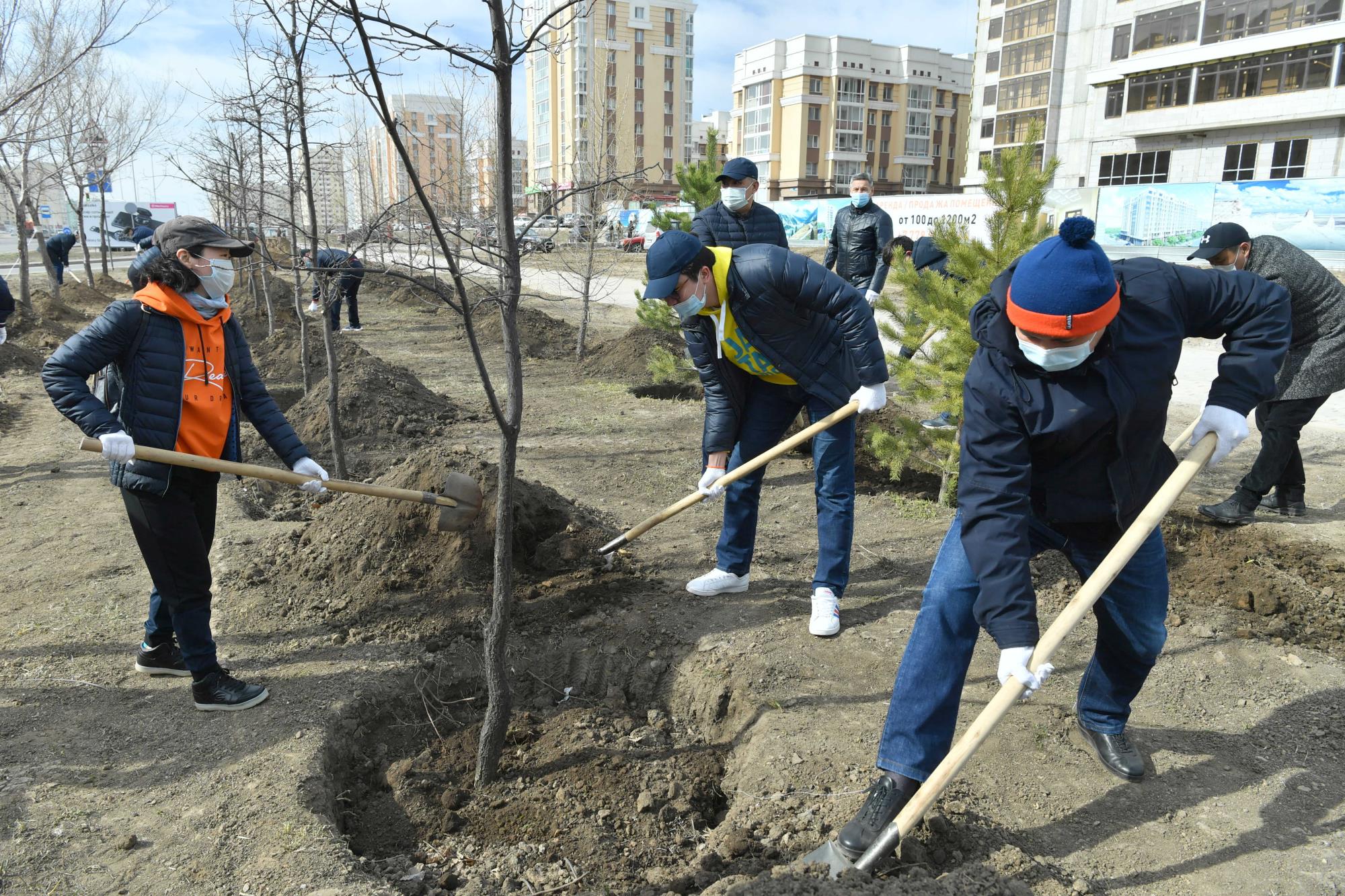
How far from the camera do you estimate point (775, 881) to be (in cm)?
199

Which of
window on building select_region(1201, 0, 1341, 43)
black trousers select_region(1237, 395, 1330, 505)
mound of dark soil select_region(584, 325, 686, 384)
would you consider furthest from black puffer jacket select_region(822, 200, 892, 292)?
window on building select_region(1201, 0, 1341, 43)

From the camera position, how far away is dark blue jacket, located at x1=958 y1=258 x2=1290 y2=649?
215 cm

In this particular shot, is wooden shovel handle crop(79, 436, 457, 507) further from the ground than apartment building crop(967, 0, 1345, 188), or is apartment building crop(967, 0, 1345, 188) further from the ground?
apartment building crop(967, 0, 1345, 188)

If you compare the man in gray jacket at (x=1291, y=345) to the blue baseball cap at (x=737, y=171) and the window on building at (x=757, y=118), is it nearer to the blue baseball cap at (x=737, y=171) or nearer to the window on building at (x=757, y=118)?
the blue baseball cap at (x=737, y=171)

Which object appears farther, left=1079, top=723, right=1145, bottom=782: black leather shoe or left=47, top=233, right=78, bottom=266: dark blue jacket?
left=47, top=233, right=78, bottom=266: dark blue jacket

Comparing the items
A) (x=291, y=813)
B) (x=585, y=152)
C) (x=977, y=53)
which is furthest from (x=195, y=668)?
(x=977, y=53)

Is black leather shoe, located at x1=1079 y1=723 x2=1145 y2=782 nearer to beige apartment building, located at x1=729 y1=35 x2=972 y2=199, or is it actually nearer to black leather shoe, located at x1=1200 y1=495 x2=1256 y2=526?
black leather shoe, located at x1=1200 y1=495 x2=1256 y2=526

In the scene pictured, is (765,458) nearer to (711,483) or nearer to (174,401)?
(711,483)

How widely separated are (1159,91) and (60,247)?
3787 cm

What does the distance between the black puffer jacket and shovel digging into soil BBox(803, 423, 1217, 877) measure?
16.8 feet

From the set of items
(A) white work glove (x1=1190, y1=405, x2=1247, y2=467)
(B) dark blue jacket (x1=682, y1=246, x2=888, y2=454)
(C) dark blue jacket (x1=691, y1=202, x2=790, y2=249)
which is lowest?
(A) white work glove (x1=1190, y1=405, x2=1247, y2=467)

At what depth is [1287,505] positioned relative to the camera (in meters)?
4.97

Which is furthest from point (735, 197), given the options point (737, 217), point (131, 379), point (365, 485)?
point (131, 379)

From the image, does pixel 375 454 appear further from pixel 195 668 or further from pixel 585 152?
pixel 585 152
